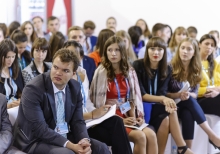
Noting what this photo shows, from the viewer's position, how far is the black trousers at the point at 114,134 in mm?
3445

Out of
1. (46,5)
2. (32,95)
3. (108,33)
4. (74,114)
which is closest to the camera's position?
(32,95)

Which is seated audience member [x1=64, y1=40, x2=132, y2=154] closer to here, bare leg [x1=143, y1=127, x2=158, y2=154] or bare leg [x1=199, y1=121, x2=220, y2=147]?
bare leg [x1=143, y1=127, x2=158, y2=154]

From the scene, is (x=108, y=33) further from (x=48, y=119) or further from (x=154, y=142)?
(x=48, y=119)

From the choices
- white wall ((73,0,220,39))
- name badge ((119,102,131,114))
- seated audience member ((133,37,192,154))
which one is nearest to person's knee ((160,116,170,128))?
seated audience member ((133,37,192,154))

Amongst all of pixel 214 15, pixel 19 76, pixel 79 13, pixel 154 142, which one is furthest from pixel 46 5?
pixel 154 142

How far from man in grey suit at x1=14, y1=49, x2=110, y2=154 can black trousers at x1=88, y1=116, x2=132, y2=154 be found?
0.36 metres

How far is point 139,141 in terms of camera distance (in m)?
3.61

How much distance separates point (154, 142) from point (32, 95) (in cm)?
132

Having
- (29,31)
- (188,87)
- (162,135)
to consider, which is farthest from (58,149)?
(29,31)

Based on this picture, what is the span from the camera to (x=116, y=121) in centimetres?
352

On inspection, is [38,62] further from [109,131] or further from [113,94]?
[109,131]

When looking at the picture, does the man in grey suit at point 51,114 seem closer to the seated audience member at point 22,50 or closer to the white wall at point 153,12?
the seated audience member at point 22,50

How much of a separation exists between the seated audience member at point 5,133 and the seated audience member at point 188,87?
1.92 m

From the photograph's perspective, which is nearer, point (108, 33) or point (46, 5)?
point (108, 33)
